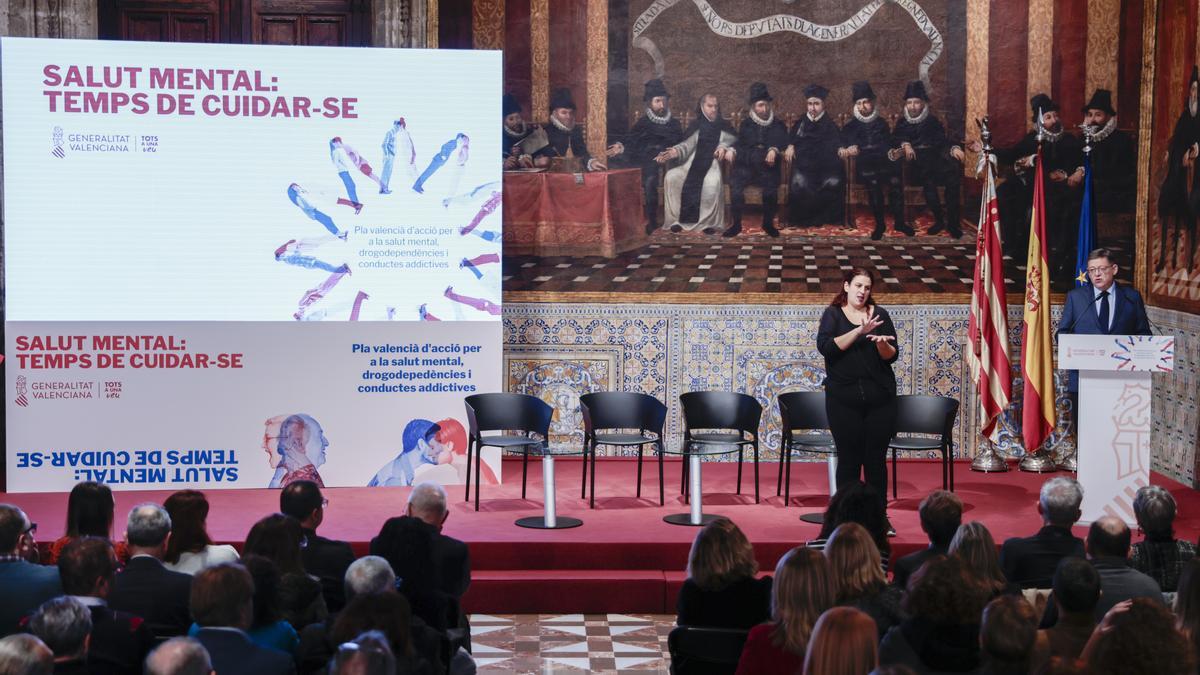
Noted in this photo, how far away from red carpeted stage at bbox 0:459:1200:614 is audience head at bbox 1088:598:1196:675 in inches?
A: 160

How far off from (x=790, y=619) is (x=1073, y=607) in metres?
0.87

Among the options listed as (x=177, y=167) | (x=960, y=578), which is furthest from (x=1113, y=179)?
(x=960, y=578)

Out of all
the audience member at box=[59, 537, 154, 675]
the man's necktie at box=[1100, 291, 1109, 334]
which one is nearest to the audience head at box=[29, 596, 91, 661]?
the audience member at box=[59, 537, 154, 675]

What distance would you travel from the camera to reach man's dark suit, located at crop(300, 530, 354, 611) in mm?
4727

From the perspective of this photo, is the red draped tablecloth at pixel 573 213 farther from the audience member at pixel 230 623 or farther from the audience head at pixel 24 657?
the audience head at pixel 24 657

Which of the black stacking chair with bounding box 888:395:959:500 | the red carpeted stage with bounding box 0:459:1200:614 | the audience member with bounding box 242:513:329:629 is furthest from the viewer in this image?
the black stacking chair with bounding box 888:395:959:500

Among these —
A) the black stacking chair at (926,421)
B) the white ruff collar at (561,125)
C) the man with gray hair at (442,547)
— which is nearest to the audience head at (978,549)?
the man with gray hair at (442,547)

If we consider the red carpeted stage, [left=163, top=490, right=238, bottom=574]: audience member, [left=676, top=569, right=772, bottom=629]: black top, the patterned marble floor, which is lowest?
the patterned marble floor

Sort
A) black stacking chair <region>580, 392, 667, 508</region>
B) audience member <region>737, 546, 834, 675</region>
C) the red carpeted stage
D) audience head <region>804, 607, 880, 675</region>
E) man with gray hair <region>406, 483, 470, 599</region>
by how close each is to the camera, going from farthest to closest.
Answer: black stacking chair <region>580, 392, 667, 508</region> → the red carpeted stage → man with gray hair <region>406, 483, 470, 599</region> → audience member <region>737, 546, 834, 675</region> → audience head <region>804, 607, 880, 675</region>

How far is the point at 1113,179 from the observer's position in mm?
9781

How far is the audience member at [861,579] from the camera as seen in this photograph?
3990mm

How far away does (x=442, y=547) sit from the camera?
4883mm

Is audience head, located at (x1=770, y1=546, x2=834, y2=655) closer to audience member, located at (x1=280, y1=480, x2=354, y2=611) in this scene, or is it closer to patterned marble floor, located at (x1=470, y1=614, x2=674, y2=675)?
audience member, located at (x1=280, y1=480, x2=354, y2=611)

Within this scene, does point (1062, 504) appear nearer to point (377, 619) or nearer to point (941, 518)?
point (941, 518)
